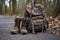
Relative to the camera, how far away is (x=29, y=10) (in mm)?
9727

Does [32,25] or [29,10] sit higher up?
[29,10]

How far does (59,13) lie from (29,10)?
498 centimetres

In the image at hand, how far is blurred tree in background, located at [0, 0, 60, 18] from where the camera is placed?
15.1 m

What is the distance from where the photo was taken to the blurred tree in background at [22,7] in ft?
49.5

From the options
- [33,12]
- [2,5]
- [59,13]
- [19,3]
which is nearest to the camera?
[33,12]

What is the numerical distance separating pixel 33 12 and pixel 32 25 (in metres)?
0.66

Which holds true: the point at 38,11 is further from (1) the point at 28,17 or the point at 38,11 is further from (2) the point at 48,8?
(2) the point at 48,8

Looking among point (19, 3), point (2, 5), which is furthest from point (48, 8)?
point (2, 5)

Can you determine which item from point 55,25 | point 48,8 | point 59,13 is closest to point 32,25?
point 55,25

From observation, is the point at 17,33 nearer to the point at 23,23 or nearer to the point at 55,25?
the point at 23,23

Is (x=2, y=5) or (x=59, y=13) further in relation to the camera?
(x=2, y=5)

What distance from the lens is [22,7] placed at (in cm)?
2970

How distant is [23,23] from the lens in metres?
9.75

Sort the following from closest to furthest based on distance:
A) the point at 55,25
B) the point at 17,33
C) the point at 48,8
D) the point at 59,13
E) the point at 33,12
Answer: the point at 17,33 < the point at 33,12 < the point at 55,25 < the point at 59,13 < the point at 48,8
